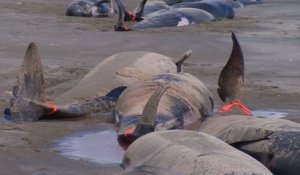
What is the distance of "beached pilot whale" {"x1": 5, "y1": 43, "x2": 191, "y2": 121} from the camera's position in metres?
7.55

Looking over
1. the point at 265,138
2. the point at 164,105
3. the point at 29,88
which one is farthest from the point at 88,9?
the point at 265,138

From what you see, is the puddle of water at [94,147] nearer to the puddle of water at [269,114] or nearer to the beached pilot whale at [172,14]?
the puddle of water at [269,114]

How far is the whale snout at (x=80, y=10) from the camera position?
18188 mm

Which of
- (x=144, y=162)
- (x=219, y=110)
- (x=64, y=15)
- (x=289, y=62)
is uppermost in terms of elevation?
(x=144, y=162)

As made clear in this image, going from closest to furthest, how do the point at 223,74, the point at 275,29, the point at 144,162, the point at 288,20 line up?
the point at 144,162 → the point at 223,74 → the point at 275,29 → the point at 288,20

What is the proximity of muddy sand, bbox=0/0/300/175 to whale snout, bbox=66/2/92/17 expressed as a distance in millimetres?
250

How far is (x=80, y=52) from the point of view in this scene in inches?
496

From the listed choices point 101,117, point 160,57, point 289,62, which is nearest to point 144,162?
point 101,117

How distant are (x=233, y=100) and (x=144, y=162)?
279 cm

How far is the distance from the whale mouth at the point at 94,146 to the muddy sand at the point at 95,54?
10cm

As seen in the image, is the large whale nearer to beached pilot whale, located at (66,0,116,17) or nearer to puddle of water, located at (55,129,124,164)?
puddle of water, located at (55,129,124,164)

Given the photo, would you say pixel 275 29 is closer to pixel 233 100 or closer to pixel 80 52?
pixel 80 52

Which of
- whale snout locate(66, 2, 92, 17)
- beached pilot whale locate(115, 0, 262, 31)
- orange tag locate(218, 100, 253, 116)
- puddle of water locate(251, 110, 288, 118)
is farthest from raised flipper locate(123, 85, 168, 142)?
whale snout locate(66, 2, 92, 17)

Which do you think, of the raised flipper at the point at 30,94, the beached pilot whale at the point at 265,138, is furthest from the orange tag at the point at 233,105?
the raised flipper at the point at 30,94
